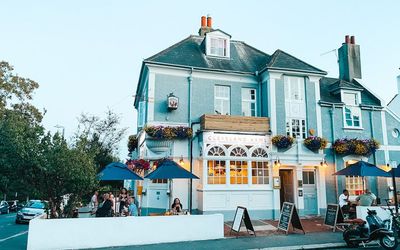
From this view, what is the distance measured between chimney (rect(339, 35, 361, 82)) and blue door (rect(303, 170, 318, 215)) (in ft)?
23.6

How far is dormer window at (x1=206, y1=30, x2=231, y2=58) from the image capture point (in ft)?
56.5

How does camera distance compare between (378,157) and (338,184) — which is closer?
(338,184)

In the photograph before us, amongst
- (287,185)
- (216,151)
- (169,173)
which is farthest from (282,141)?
(169,173)

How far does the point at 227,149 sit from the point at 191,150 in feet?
5.85

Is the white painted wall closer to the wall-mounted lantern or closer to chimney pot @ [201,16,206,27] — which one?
the wall-mounted lantern

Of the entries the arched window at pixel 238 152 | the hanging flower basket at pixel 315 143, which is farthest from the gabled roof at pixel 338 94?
the arched window at pixel 238 152

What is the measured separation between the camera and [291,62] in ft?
54.3

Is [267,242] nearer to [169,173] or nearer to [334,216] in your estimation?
[334,216]

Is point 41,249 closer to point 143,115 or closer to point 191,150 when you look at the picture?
point 191,150

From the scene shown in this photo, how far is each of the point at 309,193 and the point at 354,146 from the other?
3504 millimetres

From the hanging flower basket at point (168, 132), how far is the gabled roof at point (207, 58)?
11.0 feet

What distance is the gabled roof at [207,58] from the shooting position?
52.1ft

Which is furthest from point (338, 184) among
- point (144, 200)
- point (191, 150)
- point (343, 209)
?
point (144, 200)

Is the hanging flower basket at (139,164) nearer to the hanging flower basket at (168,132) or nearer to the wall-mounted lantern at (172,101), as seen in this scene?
the hanging flower basket at (168,132)
